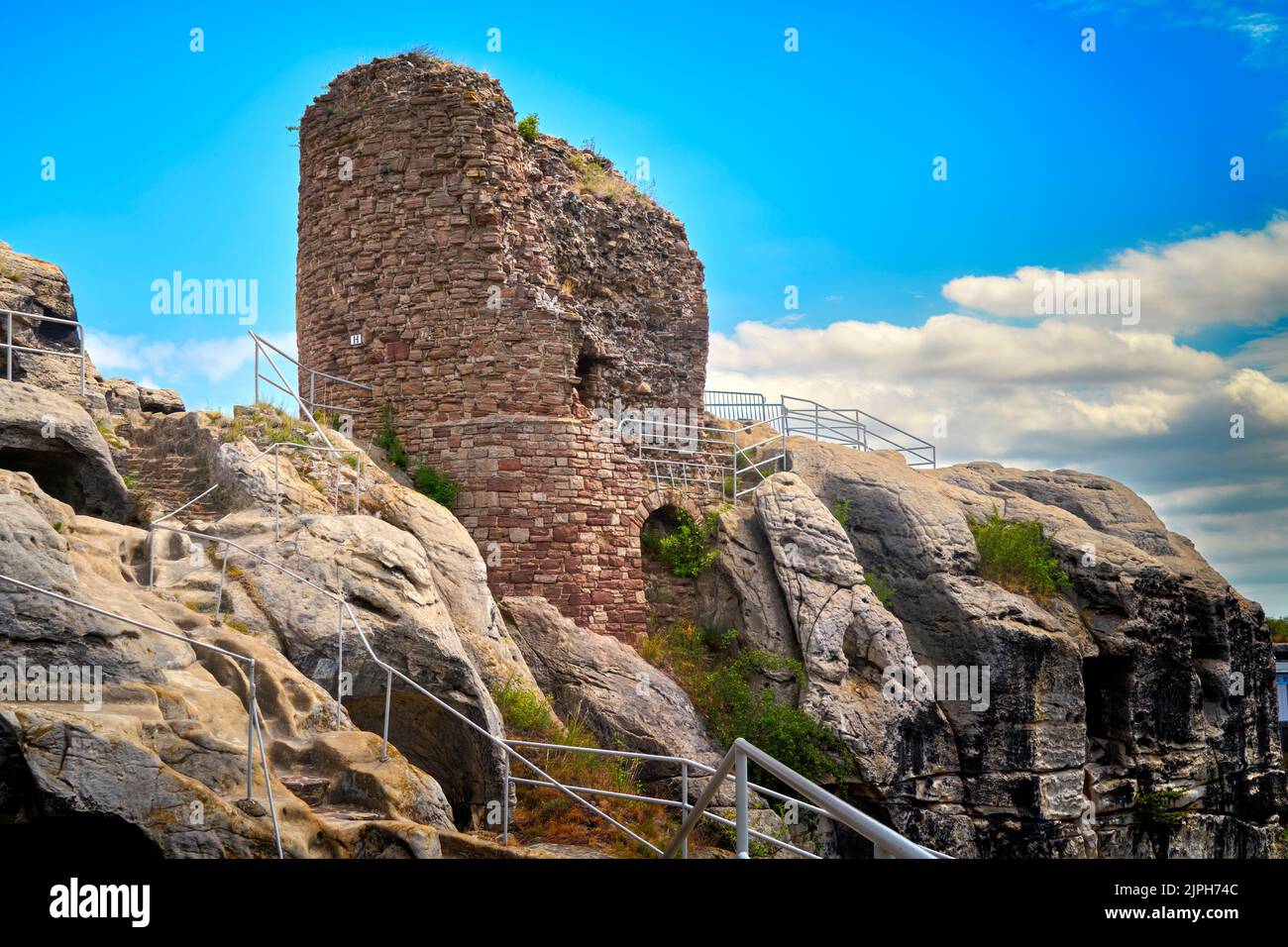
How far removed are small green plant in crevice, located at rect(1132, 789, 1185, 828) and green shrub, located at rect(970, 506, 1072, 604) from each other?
3.91 meters

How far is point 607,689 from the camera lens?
56.2ft

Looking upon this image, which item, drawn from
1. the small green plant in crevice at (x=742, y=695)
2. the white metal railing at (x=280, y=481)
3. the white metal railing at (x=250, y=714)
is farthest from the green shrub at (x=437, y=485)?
the white metal railing at (x=250, y=714)

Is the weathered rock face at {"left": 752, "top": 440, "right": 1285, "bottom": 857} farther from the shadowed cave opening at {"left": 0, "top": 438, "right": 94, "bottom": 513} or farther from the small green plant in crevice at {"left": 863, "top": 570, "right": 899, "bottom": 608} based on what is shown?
the shadowed cave opening at {"left": 0, "top": 438, "right": 94, "bottom": 513}

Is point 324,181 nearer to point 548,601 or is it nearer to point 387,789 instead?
point 548,601

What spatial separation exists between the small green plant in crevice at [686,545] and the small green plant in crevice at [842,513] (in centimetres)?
232

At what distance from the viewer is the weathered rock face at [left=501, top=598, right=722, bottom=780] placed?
54.7 ft

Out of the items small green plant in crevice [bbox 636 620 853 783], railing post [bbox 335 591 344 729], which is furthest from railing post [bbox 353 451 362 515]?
small green plant in crevice [bbox 636 620 853 783]

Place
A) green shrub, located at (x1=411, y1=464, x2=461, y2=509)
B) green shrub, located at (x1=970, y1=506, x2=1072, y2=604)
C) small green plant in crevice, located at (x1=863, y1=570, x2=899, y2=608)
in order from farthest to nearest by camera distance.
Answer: green shrub, located at (x1=970, y1=506, x2=1072, y2=604)
small green plant in crevice, located at (x1=863, y1=570, x2=899, y2=608)
green shrub, located at (x1=411, y1=464, x2=461, y2=509)

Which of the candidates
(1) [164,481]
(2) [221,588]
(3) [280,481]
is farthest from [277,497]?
(1) [164,481]

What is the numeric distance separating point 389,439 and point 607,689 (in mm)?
5423

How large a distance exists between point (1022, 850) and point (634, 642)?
22.4 ft

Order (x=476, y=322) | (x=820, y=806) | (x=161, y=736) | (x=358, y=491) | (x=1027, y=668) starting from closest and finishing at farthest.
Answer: (x=820, y=806) → (x=161, y=736) → (x=358, y=491) → (x=476, y=322) → (x=1027, y=668)

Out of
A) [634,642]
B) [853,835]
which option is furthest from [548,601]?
[853,835]

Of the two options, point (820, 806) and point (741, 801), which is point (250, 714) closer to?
point (741, 801)
